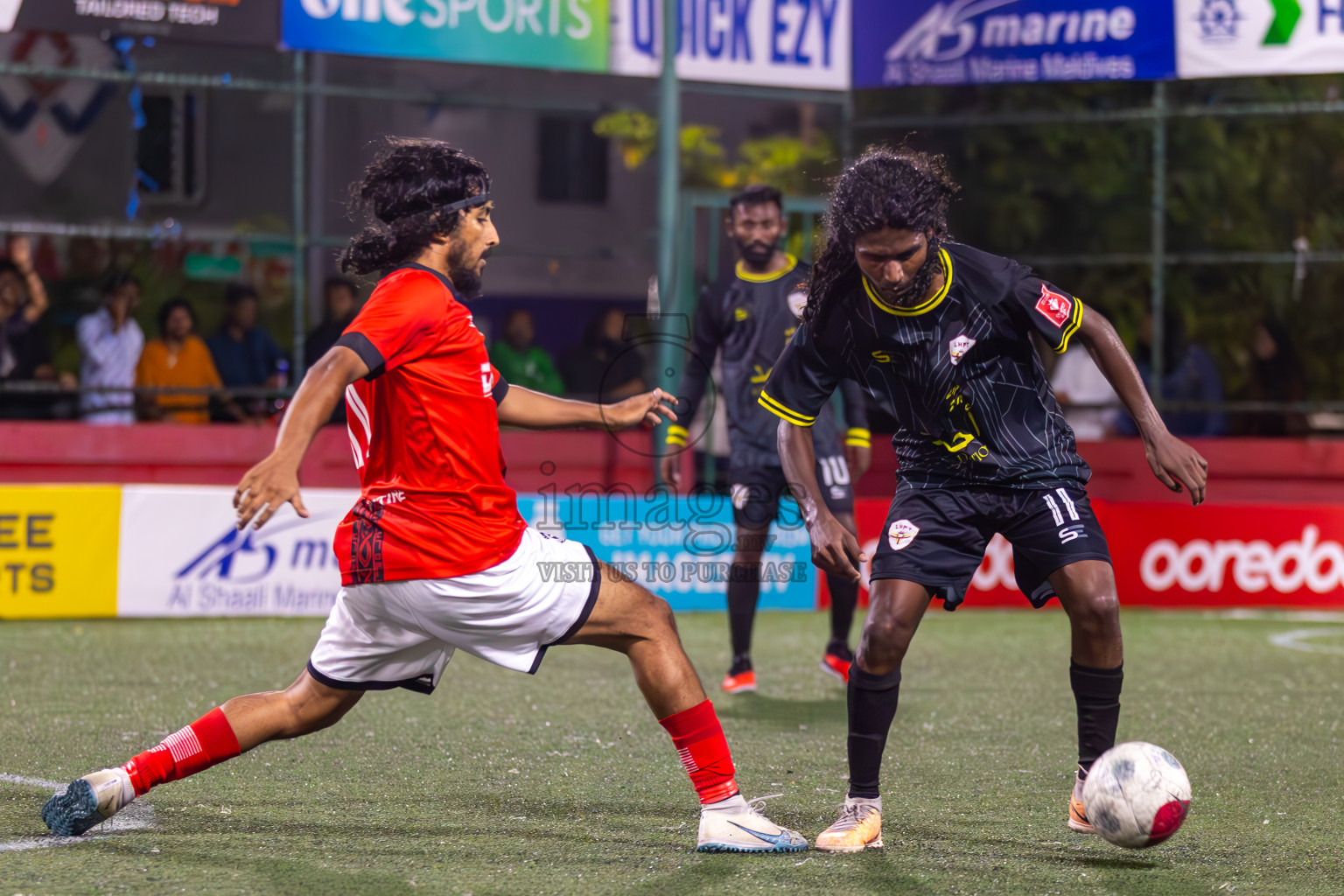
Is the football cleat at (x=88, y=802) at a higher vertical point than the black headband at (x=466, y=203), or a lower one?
lower

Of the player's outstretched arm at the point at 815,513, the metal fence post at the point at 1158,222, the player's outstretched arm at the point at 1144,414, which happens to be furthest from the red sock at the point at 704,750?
the metal fence post at the point at 1158,222

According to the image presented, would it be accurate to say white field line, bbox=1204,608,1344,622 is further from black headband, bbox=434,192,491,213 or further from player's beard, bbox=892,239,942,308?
black headband, bbox=434,192,491,213

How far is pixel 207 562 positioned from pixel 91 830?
231 inches

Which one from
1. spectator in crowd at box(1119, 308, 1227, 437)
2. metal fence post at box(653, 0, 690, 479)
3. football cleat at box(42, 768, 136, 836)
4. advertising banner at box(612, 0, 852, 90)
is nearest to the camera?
football cleat at box(42, 768, 136, 836)

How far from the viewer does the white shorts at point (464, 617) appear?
156 inches

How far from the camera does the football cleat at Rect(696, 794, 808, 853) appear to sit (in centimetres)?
415

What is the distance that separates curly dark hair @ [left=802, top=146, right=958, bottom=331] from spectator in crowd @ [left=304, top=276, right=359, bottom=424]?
8122 millimetres

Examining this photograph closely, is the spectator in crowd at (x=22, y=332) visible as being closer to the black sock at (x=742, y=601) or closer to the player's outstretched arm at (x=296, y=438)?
the black sock at (x=742, y=601)

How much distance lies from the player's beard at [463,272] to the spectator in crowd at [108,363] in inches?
326

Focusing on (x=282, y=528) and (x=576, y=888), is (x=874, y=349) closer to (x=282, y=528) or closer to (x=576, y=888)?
(x=576, y=888)

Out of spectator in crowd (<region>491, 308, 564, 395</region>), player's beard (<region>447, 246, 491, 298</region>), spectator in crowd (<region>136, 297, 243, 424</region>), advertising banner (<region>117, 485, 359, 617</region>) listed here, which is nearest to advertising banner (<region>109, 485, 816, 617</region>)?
advertising banner (<region>117, 485, 359, 617</region>)

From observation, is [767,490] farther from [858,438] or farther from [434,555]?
[434,555]

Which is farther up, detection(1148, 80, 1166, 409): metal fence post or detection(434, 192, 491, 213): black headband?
detection(1148, 80, 1166, 409): metal fence post

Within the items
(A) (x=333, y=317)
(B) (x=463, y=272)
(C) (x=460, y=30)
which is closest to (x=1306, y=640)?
(B) (x=463, y=272)
